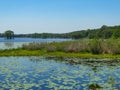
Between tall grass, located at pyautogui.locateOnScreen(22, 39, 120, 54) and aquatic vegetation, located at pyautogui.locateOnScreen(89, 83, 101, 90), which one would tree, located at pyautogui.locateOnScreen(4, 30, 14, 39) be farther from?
aquatic vegetation, located at pyautogui.locateOnScreen(89, 83, 101, 90)

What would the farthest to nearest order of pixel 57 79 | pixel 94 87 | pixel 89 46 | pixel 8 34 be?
pixel 8 34 < pixel 89 46 < pixel 57 79 < pixel 94 87

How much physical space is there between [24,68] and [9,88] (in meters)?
7.59

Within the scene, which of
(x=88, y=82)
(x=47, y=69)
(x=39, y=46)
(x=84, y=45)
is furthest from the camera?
(x=39, y=46)

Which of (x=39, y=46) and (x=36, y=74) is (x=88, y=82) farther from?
(x=39, y=46)

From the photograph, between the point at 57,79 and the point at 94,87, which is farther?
the point at 57,79

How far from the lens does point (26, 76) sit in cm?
1892

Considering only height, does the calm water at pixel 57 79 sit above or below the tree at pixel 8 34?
below

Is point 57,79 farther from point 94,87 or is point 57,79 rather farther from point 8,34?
point 8,34

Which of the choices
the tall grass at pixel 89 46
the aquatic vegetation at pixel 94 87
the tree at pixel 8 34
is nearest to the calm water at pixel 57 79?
the aquatic vegetation at pixel 94 87

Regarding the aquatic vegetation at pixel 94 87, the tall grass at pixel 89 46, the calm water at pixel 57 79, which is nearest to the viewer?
the aquatic vegetation at pixel 94 87

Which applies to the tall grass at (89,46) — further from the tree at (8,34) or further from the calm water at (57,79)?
the tree at (8,34)

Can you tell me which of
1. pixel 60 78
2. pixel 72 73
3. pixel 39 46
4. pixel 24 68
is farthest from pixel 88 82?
pixel 39 46

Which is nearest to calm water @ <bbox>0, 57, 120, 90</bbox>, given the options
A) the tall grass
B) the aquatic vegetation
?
the aquatic vegetation

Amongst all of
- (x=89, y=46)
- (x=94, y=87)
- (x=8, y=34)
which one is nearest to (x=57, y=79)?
(x=94, y=87)
